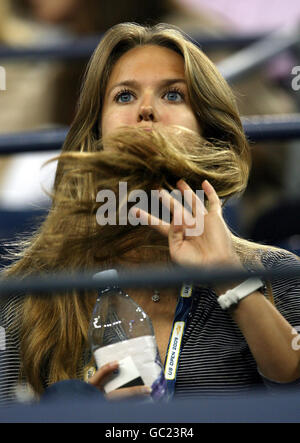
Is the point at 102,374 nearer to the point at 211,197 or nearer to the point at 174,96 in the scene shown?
the point at 211,197

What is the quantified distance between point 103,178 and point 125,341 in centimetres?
→ 24

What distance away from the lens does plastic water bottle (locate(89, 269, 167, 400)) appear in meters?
1.09

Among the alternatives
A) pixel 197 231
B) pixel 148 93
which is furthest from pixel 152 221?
pixel 148 93

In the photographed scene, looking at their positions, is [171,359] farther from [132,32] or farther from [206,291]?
[132,32]

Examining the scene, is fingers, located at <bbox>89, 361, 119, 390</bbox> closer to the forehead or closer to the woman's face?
the woman's face

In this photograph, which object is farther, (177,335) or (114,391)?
(177,335)

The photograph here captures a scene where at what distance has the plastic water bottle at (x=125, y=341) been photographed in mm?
1093

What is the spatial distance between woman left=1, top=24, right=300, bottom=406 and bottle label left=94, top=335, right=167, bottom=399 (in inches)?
0.8

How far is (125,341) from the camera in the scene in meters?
1.12

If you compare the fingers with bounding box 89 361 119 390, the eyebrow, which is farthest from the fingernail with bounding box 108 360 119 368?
the eyebrow

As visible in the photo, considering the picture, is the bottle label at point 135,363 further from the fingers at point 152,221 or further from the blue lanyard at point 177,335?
the fingers at point 152,221

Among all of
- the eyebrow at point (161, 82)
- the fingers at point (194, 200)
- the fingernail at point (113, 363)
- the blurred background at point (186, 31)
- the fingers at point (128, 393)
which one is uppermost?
the blurred background at point (186, 31)

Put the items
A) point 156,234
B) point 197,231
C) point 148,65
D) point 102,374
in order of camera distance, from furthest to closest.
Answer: point 148,65 → point 156,234 → point 197,231 → point 102,374

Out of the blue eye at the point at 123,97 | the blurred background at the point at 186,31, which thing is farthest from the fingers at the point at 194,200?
the blurred background at the point at 186,31
